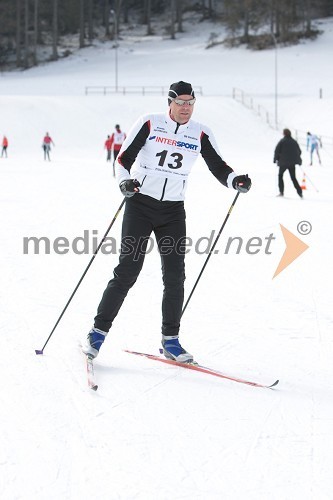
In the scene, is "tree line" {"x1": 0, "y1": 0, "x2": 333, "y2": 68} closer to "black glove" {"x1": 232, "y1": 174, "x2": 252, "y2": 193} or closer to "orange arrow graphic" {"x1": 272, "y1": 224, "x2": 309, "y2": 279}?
"orange arrow graphic" {"x1": 272, "y1": 224, "x2": 309, "y2": 279}

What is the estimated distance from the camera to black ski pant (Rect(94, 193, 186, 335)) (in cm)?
400

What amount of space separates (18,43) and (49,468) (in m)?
62.6

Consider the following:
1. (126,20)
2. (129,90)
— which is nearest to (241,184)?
(129,90)

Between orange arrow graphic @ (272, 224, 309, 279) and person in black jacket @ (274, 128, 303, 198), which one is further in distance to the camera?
person in black jacket @ (274, 128, 303, 198)

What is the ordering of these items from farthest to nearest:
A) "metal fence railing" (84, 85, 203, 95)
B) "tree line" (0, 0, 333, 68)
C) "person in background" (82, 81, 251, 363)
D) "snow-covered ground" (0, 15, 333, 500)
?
"tree line" (0, 0, 333, 68) < "metal fence railing" (84, 85, 203, 95) < "person in background" (82, 81, 251, 363) < "snow-covered ground" (0, 15, 333, 500)

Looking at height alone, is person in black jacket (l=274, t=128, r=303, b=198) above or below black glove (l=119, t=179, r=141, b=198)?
below

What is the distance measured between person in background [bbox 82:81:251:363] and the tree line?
57.3 meters

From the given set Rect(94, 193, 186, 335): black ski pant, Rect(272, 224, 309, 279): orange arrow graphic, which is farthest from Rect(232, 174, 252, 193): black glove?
Rect(272, 224, 309, 279): orange arrow graphic

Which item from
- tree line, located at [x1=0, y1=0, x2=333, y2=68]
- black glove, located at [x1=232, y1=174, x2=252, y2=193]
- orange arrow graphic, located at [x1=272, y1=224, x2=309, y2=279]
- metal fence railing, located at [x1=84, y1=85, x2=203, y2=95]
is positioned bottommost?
orange arrow graphic, located at [x1=272, y1=224, x2=309, y2=279]

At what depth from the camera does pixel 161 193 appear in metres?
3.99

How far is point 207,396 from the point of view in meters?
3.64

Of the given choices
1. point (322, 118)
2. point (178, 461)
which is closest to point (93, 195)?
point (178, 461)

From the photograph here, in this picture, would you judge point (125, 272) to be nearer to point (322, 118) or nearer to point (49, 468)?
point (49, 468)

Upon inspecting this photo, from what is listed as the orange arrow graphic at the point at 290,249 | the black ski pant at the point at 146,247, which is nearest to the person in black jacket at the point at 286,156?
the orange arrow graphic at the point at 290,249
